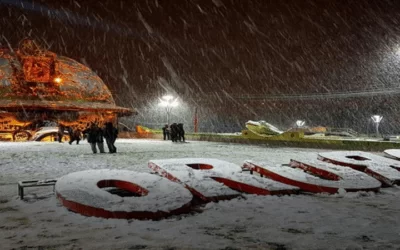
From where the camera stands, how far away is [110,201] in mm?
5426

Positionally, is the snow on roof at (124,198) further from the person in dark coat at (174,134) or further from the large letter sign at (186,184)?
the person in dark coat at (174,134)

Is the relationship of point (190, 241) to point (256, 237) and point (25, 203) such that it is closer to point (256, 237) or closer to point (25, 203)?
point (256, 237)

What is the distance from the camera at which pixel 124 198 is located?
5625 millimetres

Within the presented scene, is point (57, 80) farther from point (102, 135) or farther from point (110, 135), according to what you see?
point (110, 135)

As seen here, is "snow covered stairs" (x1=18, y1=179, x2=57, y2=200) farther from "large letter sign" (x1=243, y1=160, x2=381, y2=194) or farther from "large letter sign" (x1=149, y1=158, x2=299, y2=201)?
"large letter sign" (x1=243, y1=160, x2=381, y2=194)

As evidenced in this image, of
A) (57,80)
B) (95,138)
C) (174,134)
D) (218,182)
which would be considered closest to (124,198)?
(218,182)

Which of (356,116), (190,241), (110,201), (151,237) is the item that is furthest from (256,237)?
(356,116)

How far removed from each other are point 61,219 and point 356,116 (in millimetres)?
51164

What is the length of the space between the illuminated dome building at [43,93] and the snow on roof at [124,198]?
28.4 m

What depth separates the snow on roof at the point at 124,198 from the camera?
529 centimetres

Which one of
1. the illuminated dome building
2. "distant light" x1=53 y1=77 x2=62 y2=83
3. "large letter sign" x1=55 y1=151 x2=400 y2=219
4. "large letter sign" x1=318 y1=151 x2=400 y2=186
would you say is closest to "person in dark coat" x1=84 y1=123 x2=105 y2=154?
"large letter sign" x1=55 y1=151 x2=400 y2=219

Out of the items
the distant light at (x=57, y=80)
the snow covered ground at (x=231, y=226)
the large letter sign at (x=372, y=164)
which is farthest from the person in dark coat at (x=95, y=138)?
the distant light at (x=57, y=80)

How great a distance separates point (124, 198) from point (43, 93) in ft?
104

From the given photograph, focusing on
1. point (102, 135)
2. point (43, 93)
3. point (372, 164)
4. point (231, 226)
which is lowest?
point (231, 226)
